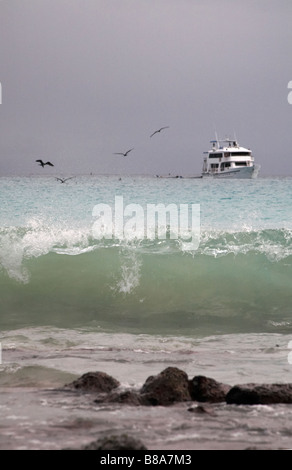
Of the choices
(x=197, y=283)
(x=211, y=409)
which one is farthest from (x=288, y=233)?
(x=211, y=409)

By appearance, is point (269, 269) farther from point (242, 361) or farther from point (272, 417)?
point (272, 417)

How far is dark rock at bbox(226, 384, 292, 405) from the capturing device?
5.67 metres

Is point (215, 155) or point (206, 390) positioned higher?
point (215, 155)

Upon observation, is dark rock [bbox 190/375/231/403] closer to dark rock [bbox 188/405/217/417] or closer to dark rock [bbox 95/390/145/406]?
dark rock [bbox 188/405/217/417]

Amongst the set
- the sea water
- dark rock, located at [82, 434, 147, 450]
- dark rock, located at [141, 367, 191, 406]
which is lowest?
the sea water

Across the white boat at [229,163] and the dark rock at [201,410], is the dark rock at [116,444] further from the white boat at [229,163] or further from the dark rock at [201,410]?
the white boat at [229,163]

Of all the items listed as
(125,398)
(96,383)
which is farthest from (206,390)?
(96,383)

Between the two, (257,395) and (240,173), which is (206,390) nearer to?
(257,395)

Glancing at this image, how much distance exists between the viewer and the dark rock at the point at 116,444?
434 centimetres

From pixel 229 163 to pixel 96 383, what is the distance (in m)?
81.9

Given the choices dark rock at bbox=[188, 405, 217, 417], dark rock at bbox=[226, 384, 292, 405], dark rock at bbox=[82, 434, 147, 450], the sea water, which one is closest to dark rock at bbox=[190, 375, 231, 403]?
dark rock at bbox=[226, 384, 292, 405]

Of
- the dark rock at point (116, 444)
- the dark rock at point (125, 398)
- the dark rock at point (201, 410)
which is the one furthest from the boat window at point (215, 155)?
the dark rock at point (116, 444)

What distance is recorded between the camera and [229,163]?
285ft
